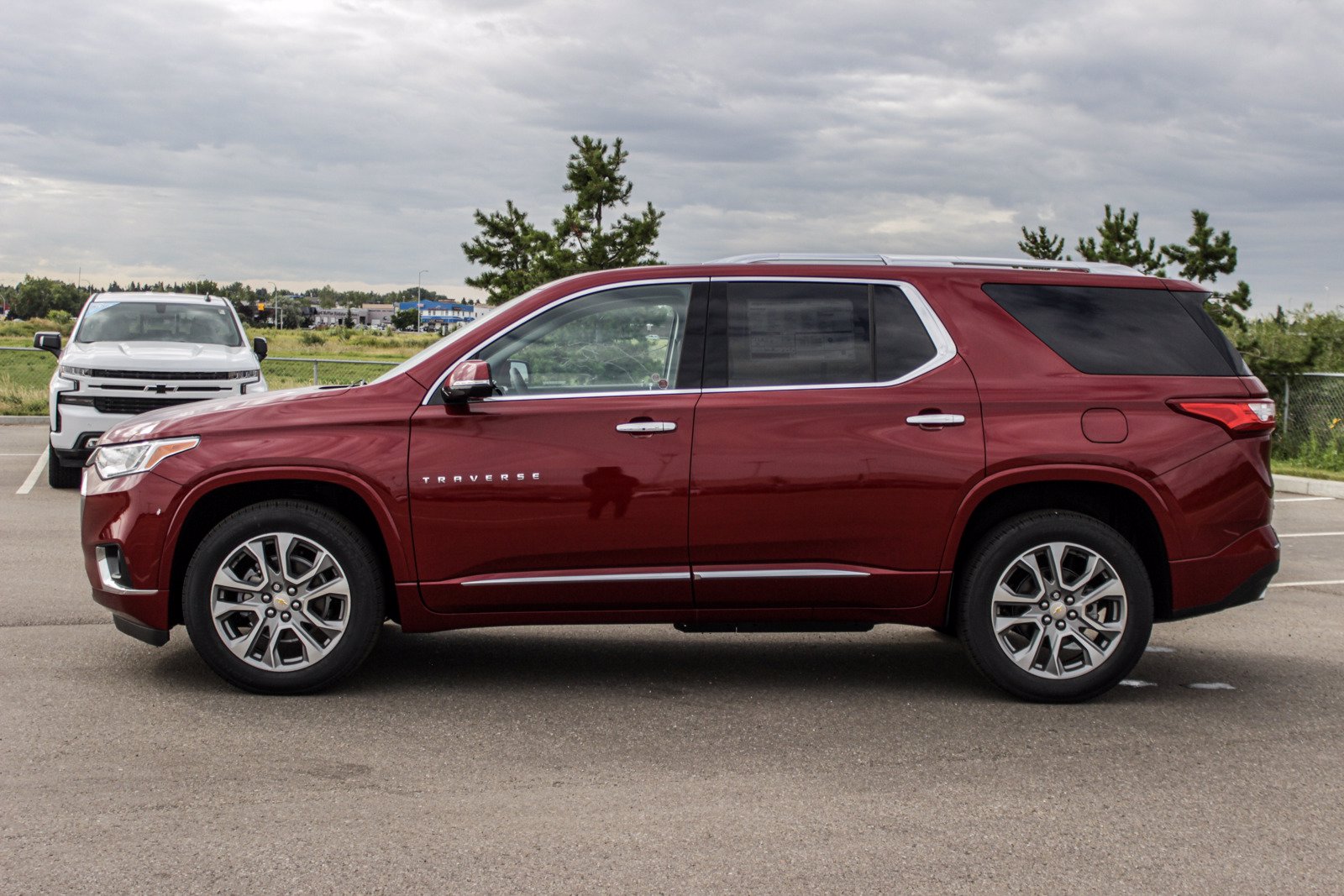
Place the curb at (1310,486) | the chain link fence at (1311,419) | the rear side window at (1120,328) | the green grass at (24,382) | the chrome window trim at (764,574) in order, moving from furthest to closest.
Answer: the green grass at (24,382) < the chain link fence at (1311,419) < the curb at (1310,486) < the rear side window at (1120,328) < the chrome window trim at (764,574)

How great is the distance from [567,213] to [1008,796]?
42698mm

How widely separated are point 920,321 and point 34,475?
1182cm

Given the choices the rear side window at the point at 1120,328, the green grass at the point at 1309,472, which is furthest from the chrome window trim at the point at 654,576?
the green grass at the point at 1309,472

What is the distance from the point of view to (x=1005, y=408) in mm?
5641

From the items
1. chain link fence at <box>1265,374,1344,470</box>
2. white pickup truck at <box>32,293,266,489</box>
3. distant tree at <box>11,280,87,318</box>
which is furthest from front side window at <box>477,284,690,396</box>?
distant tree at <box>11,280,87,318</box>

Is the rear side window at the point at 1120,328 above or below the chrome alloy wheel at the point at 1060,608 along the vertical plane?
above

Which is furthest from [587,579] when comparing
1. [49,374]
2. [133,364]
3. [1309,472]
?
[49,374]

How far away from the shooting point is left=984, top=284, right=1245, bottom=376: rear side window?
5.79m

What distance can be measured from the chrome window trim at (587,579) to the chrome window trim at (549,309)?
2.41ft

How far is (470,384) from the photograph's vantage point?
5426 mm

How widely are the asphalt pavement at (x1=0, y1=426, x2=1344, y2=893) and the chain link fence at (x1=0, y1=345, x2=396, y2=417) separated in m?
6.17

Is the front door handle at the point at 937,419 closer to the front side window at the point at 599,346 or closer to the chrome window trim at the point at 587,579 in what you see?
the front side window at the point at 599,346

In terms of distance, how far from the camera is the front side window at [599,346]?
5.66 m

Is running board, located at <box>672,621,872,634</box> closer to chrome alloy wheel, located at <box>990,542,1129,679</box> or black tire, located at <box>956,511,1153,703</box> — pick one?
black tire, located at <box>956,511,1153,703</box>
